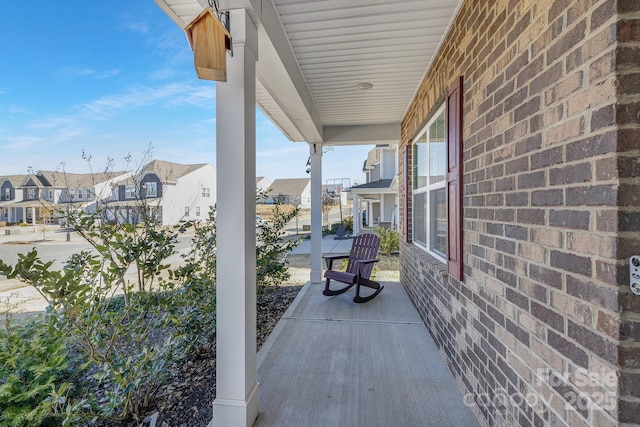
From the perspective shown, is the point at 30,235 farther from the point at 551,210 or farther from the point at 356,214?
the point at 356,214

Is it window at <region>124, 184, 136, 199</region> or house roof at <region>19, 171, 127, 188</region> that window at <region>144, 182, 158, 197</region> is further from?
house roof at <region>19, 171, 127, 188</region>

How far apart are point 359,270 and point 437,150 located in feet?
6.60

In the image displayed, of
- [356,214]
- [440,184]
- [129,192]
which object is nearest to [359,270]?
[440,184]

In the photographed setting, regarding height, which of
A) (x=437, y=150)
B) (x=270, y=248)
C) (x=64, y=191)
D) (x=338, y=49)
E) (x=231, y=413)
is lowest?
(x=231, y=413)

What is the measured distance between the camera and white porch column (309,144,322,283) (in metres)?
5.31

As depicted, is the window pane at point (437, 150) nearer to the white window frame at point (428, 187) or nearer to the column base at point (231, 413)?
the white window frame at point (428, 187)

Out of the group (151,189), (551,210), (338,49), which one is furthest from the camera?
(338,49)

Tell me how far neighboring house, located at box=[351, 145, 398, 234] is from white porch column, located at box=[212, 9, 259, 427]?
11079 mm

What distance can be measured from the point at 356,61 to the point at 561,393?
116 inches

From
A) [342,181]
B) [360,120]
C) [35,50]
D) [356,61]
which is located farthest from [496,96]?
[342,181]

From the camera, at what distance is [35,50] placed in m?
2.98

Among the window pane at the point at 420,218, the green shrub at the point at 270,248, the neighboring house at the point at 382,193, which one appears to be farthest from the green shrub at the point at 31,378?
the neighboring house at the point at 382,193

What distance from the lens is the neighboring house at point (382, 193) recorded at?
13914 mm

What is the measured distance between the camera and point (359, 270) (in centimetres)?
429
